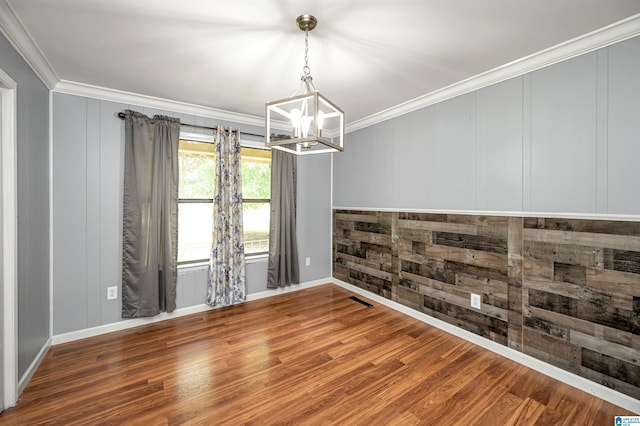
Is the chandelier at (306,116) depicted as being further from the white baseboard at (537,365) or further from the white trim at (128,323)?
the white trim at (128,323)

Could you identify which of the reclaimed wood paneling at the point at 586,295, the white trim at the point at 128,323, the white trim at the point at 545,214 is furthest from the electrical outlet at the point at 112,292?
the reclaimed wood paneling at the point at 586,295

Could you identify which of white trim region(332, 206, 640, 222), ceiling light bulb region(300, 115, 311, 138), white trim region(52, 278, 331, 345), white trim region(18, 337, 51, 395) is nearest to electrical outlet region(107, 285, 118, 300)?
white trim region(52, 278, 331, 345)

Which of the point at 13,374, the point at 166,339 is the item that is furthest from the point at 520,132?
the point at 13,374

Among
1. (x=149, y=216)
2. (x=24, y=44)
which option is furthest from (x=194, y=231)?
(x=24, y=44)

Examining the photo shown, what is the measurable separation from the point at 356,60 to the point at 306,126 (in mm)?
1018

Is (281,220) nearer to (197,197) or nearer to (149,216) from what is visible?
(197,197)

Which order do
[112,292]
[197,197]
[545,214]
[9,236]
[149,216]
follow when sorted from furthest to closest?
1. [197,197]
2. [149,216]
3. [112,292]
4. [545,214]
5. [9,236]

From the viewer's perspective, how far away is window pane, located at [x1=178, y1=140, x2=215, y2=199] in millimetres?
3285

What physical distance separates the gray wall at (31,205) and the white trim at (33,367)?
37 millimetres

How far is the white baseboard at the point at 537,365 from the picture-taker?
69.8 inches

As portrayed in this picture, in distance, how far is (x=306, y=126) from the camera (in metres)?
1.62

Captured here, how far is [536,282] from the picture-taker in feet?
7.11

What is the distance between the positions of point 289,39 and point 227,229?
2.29 meters

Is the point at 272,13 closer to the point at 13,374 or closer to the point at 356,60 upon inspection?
the point at 356,60
